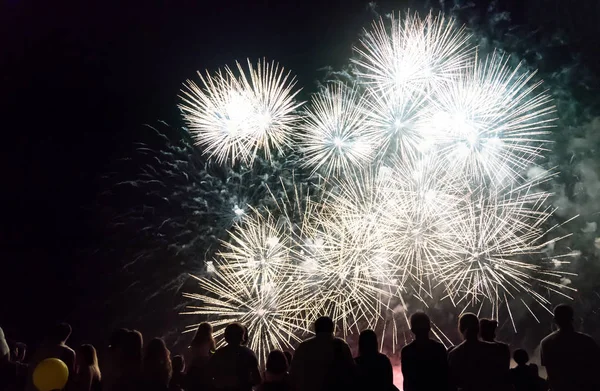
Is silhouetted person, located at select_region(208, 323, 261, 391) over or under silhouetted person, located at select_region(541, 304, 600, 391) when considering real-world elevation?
under

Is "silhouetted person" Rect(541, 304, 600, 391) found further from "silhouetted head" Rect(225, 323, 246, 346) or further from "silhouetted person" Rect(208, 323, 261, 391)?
"silhouetted head" Rect(225, 323, 246, 346)

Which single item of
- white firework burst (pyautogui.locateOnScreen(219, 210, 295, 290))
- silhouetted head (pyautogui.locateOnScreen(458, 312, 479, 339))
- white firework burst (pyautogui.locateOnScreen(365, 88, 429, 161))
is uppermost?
white firework burst (pyautogui.locateOnScreen(365, 88, 429, 161))

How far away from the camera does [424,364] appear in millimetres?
4582

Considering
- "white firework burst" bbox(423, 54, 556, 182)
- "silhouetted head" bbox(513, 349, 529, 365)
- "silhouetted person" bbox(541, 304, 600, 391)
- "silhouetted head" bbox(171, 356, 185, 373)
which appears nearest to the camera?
"silhouetted person" bbox(541, 304, 600, 391)

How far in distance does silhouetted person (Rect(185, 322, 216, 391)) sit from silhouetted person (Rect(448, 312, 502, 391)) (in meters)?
2.40

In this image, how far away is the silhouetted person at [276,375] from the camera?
454 cm

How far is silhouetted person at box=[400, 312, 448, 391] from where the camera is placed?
4535 millimetres

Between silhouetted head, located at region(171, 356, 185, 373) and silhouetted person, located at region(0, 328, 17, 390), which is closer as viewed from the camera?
silhouetted person, located at region(0, 328, 17, 390)

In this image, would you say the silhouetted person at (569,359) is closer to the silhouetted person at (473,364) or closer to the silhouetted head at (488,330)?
the silhouetted head at (488,330)

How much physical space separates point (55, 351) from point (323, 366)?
3.04 m

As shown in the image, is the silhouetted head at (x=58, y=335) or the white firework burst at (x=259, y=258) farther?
the white firework burst at (x=259, y=258)

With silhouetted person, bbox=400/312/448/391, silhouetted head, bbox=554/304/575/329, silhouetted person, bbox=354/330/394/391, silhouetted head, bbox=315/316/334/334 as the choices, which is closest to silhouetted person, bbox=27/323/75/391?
silhouetted head, bbox=315/316/334/334

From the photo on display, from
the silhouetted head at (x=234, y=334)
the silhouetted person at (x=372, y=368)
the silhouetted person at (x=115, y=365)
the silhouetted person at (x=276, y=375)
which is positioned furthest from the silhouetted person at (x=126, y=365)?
the silhouetted person at (x=372, y=368)

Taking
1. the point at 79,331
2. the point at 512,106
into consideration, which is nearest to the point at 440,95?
the point at 512,106
